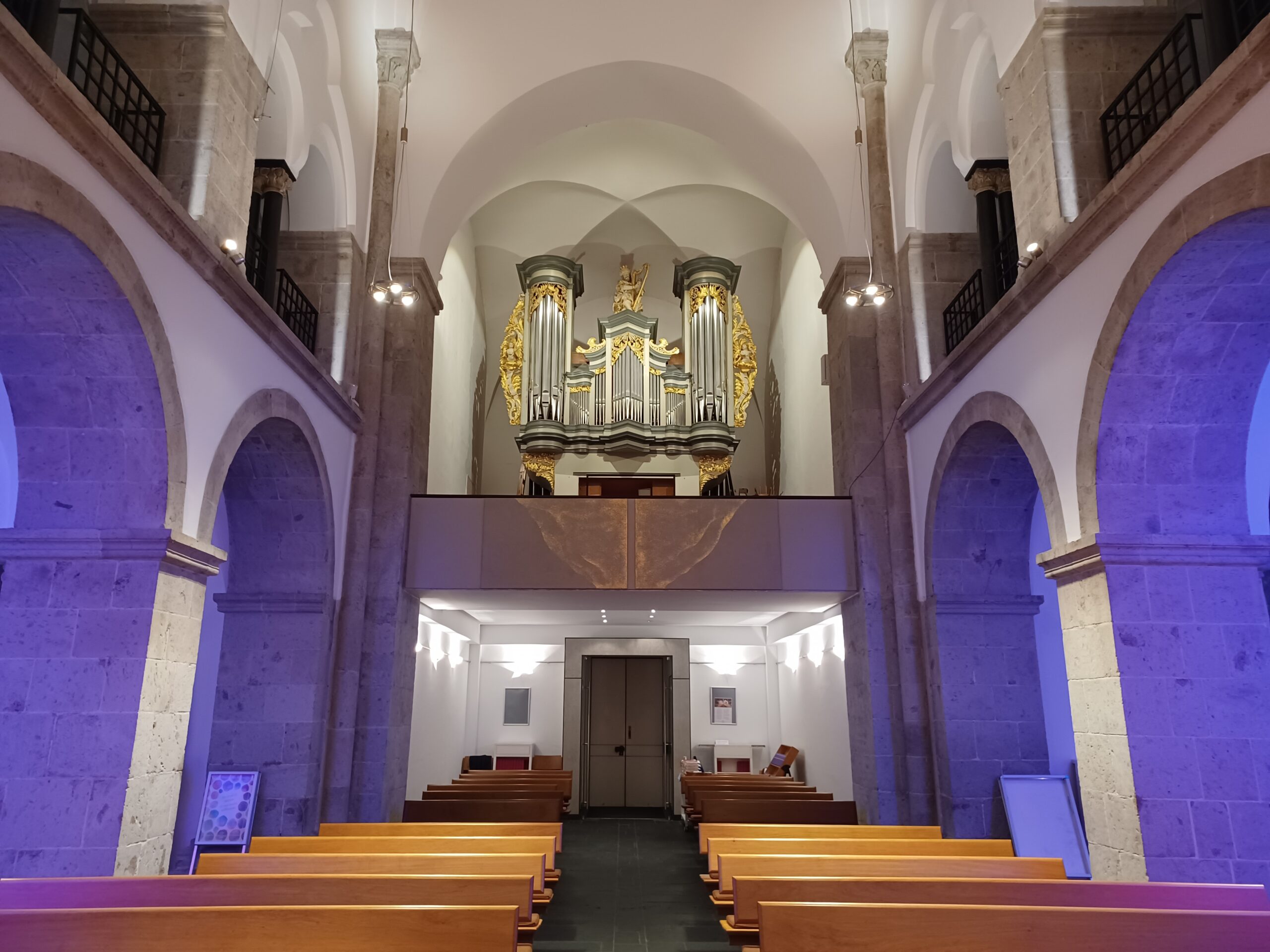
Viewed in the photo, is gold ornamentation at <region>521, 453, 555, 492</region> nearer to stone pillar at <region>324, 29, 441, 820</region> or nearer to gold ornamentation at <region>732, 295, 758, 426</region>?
stone pillar at <region>324, 29, 441, 820</region>

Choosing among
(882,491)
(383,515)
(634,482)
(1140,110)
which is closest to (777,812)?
(882,491)

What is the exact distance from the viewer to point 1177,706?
4.77 m

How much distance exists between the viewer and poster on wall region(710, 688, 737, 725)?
13.5 meters

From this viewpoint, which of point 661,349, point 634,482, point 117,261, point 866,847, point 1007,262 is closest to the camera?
point 117,261

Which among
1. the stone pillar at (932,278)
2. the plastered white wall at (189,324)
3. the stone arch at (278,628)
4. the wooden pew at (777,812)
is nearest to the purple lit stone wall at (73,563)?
the plastered white wall at (189,324)

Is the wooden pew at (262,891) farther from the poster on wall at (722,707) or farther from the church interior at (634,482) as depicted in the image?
the poster on wall at (722,707)

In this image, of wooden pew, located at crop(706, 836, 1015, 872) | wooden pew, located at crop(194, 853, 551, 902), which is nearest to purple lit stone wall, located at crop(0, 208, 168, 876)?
wooden pew, located at crop(194, 853, 551, 902)

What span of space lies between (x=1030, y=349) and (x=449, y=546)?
555cm

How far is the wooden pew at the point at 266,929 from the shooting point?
3.07 metres

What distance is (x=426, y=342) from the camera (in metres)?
9.83

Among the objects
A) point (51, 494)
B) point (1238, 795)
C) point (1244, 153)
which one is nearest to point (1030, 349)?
point (1244, 153)

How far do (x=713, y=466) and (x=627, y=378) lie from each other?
1751 mm

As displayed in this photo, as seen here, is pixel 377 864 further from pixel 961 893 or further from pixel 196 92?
pixel 196 92

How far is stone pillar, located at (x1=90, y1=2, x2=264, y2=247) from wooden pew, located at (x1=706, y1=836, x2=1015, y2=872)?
13.9 feet
